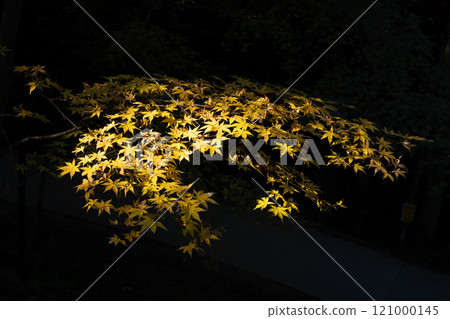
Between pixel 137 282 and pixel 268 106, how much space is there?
504 centimetres

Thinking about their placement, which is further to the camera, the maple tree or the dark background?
the dark background

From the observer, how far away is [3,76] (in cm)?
673

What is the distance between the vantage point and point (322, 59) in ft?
36.2

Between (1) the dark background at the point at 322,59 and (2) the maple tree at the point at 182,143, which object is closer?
(2) the maple tree at the point at 182,143

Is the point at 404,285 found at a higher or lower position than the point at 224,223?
lower

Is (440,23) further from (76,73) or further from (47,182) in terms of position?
(47,182)

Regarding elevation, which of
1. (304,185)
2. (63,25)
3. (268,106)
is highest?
(63,25)

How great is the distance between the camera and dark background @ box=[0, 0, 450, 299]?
899cm

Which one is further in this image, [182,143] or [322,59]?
[322,59]

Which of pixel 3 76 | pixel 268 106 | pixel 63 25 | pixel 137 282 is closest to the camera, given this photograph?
pixel 268 106

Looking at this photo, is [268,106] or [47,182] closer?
[268,106]

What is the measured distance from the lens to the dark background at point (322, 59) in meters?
8.99

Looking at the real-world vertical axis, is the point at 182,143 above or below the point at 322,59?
below
